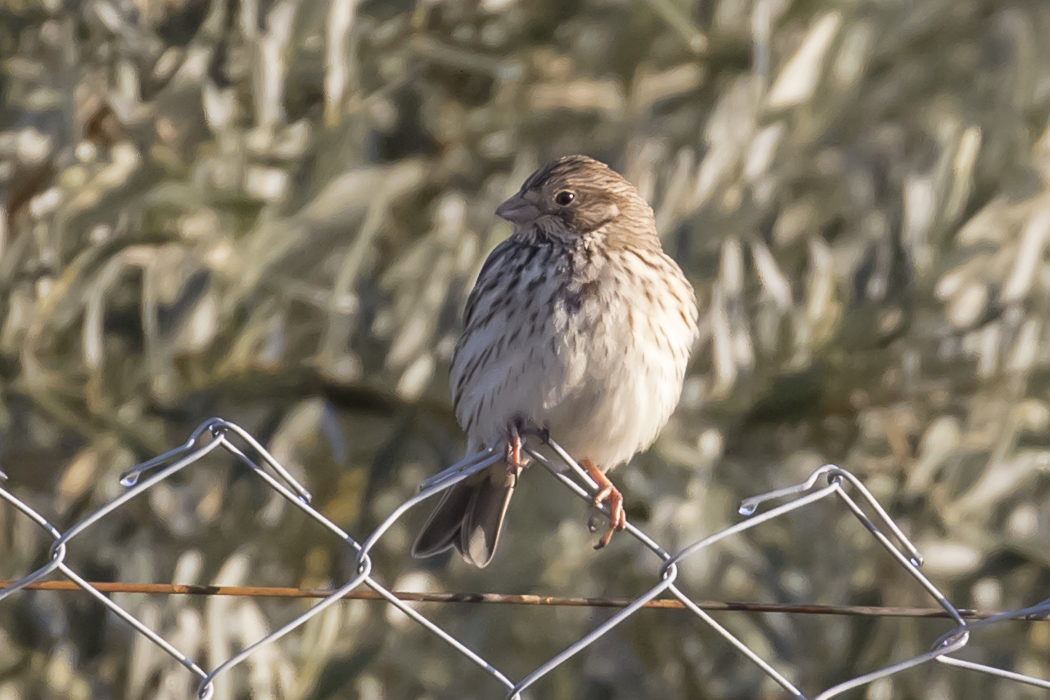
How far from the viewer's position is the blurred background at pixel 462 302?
9.64ft

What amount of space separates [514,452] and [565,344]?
0.28m

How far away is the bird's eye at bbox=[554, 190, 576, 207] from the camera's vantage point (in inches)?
98.7

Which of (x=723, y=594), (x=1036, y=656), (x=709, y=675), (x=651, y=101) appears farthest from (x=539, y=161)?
(x=1036, y=656)

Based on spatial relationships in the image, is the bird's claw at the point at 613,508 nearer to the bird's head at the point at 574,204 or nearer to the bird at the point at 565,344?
the bird at the point at 565,344

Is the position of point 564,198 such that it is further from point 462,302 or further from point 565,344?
point 462,302

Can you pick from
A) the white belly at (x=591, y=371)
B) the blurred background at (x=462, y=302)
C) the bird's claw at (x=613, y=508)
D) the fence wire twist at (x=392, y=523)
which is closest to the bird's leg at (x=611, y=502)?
the bird's claw at (x=613, y=508)

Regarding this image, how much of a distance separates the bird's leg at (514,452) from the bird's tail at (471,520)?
72 mm

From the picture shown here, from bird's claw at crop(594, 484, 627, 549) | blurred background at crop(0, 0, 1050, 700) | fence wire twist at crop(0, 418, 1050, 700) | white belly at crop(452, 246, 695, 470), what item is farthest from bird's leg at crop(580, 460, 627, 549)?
blurred background at crop(0, 0, 1050, 700)

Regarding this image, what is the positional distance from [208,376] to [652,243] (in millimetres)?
1137

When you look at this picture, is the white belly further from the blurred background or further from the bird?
the blurred background

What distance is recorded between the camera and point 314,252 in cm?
303

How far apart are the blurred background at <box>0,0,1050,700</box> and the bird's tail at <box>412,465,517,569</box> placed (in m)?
0.70

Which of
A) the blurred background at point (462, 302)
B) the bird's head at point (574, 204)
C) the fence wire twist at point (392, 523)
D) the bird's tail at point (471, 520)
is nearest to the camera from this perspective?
the fence wire twist at point (392, 523)

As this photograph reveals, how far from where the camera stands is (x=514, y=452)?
2.05 meters
